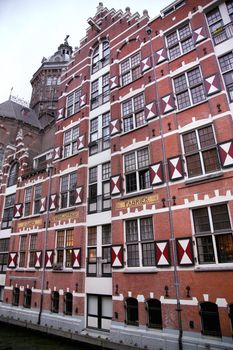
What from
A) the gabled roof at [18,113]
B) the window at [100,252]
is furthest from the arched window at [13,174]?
the window at [100,252]

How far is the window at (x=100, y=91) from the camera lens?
1795cm

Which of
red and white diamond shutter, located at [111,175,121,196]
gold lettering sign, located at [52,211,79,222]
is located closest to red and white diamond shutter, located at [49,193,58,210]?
gold lettering sign, located at [52,211,79,222]

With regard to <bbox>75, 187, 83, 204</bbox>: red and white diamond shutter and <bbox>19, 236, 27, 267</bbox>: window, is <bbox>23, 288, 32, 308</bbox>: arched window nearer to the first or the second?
<bbox>19, 236, 27, 267</bbox>: window

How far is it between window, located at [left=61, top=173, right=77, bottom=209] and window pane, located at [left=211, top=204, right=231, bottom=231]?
9.39 m

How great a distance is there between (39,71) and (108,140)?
3326 centimetres

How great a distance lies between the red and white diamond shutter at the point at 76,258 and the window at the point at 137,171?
4900 mm

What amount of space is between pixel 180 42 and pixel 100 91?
6677 millimetres

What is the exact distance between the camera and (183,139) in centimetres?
1241

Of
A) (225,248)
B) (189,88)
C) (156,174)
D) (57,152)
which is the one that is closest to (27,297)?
(57,152)

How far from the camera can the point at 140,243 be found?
12258 millimetres

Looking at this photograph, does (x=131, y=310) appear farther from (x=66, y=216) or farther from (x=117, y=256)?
(x=66, y=216)

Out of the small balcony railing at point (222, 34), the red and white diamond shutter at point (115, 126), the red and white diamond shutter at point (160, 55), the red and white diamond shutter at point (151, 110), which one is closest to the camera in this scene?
the small balcony railing at point (222, 34)

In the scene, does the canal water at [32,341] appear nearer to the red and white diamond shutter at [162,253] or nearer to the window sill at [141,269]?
the window sill at [141,269]

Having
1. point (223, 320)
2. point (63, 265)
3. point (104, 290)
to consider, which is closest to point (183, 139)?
point (223, 320)
